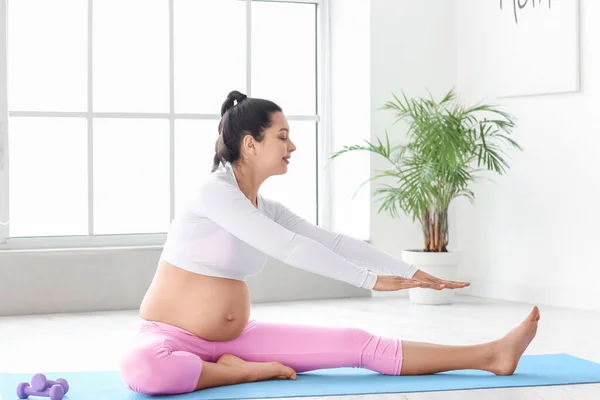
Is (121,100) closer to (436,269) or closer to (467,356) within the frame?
(436,269)

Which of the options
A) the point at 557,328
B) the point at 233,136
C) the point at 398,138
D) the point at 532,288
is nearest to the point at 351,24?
the point at 398,138

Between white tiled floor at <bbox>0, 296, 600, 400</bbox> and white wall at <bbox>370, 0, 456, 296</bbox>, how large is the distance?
52cm

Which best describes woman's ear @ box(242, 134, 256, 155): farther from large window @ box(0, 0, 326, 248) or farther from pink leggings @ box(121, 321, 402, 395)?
large window @ box(0, 0, 326, 248)

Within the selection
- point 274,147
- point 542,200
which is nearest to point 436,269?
point 542,200

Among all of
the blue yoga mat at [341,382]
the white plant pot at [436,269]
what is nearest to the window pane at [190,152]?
the white plant pot at [436,269]

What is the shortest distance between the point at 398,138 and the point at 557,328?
2.09 m

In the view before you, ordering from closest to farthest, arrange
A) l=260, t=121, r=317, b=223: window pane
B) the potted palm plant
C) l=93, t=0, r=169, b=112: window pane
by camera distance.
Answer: the potted palm plant < l=93, t=0, r=169, b=112: window pane < l=260, t=121, r=317, b=223: window pane

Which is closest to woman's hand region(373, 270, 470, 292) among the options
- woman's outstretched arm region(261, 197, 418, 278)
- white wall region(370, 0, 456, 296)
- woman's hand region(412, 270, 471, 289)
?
woman's hand region(412, 270, 471, 289)

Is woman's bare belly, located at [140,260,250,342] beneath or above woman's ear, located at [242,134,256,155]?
beneath

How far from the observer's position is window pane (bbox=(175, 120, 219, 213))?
20.3 feet

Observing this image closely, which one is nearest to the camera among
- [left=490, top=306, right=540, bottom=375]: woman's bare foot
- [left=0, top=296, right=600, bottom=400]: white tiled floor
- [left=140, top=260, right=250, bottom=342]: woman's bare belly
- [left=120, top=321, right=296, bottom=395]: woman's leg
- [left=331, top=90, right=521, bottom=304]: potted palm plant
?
[left=120, top=321, right=296, bottom=395]: woman's leg

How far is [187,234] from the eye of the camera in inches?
118

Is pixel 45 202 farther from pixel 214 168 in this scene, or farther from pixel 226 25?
pixel 214 168

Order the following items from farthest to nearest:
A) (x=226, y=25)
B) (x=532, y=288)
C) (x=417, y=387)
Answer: (x=226, y=25) < (x=532, y=288) < (x=417, y=387)
